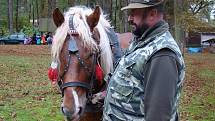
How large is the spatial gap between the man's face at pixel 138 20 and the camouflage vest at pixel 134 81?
0.26 feet

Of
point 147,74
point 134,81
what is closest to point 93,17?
point 134,81

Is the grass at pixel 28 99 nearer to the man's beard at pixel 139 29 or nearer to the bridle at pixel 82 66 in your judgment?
the bridle at pixel 82 66

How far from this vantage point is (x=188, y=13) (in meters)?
24.3

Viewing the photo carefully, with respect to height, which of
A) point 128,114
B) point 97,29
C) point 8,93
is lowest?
point 8,93

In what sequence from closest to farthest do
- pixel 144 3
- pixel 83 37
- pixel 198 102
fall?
pixel 144 3, pixel 83 37, pixel 198 102

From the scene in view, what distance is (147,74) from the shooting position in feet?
7.89

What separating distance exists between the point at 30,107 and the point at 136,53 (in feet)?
24.9

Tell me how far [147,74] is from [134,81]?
21cm

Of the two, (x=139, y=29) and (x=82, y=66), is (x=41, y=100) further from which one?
(x=139, y=29)

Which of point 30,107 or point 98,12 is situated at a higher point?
point 98,12

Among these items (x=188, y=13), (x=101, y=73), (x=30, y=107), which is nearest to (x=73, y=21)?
(x=101, y=73)

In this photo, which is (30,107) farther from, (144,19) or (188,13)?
(188,13)

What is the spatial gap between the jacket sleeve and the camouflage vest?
12 centimetres

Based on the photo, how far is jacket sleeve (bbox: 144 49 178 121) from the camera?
7.61 feet
